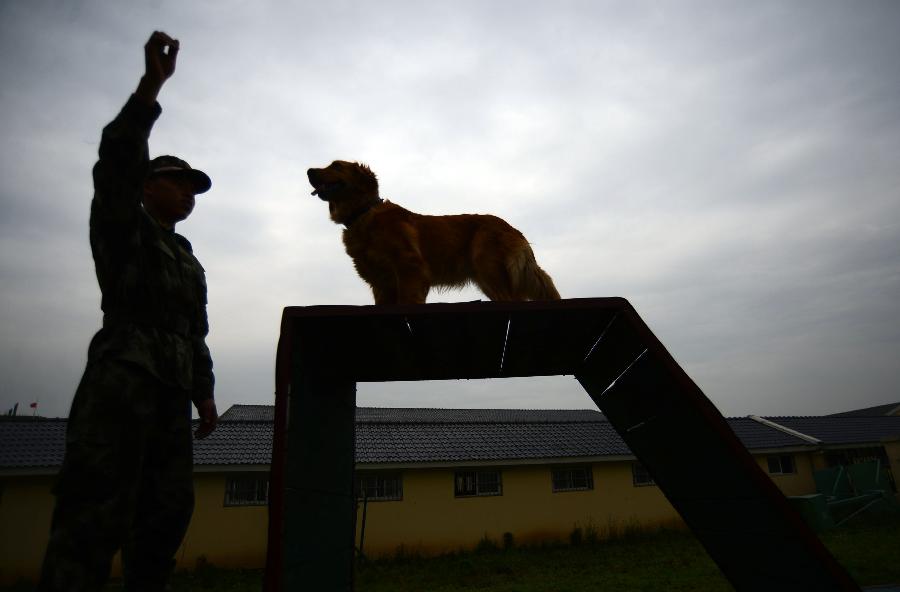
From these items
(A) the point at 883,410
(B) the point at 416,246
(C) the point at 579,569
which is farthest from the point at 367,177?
(A) the point at 883,410

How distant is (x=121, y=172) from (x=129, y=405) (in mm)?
1028

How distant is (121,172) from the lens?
2.09m

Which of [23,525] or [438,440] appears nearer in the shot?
[23,525]

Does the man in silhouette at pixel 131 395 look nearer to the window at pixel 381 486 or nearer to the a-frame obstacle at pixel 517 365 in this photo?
the a-frame obstacle at pixel 517 365

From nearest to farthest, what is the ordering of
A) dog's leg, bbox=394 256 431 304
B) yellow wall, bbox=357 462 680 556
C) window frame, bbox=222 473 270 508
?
dog's leg, bbox=394 256 431 304, window frame, bbox=222 473 270 508, yellow wall, bbox=357 462 680 556

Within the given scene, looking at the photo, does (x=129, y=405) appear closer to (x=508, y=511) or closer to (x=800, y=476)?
(x=508, y=511)

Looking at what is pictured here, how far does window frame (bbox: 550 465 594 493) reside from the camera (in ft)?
58.3

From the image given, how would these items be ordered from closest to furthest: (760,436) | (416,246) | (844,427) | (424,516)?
(416,246), (424,516), (760,436), (844,427)

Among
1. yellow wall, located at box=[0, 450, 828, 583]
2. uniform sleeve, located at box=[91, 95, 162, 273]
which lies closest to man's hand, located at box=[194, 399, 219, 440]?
uniform sleeve, located at box=[91, 95, 162, 273]

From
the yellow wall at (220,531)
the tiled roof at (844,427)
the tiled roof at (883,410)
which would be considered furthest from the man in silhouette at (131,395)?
the tiled roof at (883,410)

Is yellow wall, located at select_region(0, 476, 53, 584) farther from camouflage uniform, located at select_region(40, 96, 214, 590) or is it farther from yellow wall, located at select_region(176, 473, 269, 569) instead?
camouflage uniform, located at select_region(40, 96, 214, 590)

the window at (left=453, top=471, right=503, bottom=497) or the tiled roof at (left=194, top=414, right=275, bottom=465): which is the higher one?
the tiled roof at (left=194, top=414, right=275, bottom=465)

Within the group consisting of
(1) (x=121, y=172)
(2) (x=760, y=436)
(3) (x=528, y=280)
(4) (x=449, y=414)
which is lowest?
(2) (x=760, y=436)

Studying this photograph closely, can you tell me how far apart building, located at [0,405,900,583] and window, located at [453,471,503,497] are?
4 centimetres
